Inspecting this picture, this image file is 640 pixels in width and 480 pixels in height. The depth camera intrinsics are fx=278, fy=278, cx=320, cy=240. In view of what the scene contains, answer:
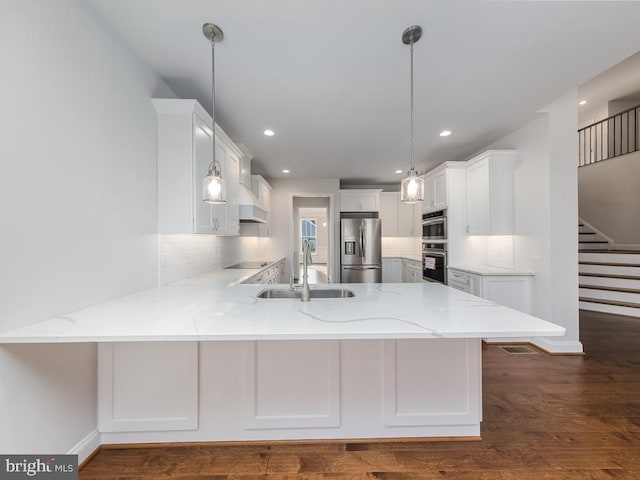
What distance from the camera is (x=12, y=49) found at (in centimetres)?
113

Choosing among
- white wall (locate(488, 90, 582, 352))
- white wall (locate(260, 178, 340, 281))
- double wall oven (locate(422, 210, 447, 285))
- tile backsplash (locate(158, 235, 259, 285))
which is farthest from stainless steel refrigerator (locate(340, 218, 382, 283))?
white wall (locate(488, 90, 582, 352))

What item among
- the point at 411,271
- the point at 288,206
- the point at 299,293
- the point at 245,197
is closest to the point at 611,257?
the point at 411,271

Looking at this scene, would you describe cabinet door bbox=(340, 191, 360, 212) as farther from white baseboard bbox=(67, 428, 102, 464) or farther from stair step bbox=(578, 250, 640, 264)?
white baseboard bbox=(67, 428, 102, 464)

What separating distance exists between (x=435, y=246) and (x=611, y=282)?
2.82m

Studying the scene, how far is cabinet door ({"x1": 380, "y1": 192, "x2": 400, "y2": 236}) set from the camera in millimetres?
6113

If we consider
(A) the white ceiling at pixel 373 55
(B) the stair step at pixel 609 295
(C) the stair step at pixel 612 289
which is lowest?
(B) the stair step at pixel 609 295

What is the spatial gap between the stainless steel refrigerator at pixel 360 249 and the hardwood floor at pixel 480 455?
3525 millimetres

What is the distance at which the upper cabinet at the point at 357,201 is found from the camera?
5766mm

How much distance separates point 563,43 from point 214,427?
333 centimetres

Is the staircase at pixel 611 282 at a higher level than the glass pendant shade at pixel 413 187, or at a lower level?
lower

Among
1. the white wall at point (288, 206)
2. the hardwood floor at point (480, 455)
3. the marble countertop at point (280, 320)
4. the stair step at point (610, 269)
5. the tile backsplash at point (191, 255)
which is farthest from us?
the white wall at point (288, 206)

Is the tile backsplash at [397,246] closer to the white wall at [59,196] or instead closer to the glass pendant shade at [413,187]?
the glass pendant shade at [413,187]

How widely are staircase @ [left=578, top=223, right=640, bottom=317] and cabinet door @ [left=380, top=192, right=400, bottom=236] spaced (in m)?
3.22

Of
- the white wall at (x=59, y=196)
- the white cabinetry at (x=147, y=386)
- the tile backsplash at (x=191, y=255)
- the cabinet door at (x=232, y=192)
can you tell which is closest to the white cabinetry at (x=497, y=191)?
the cabinet door at (x=232, y=192)
